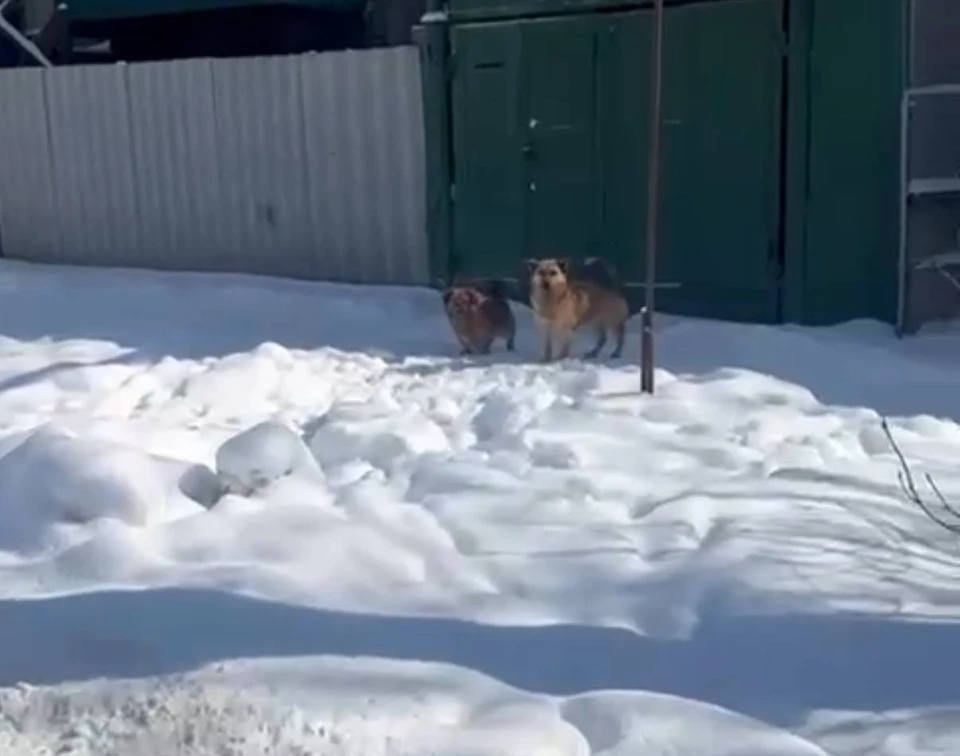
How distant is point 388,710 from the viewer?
3520 mm

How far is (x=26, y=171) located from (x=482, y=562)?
997cm

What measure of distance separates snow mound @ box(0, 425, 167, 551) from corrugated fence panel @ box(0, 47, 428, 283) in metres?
5.62

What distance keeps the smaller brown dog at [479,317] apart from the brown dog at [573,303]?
214 mm

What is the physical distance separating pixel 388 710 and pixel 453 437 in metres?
2.75

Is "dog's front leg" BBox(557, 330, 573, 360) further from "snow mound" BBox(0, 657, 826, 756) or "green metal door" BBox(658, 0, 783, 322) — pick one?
"snow mound" BBox(0, 657, 826, 756)

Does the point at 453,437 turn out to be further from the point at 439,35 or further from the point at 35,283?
the point at 35,283

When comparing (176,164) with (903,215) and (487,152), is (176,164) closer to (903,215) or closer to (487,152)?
(487,152)

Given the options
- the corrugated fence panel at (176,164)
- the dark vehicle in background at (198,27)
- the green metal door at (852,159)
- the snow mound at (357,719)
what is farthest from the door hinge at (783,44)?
the dark vehicle in background at (198,27)

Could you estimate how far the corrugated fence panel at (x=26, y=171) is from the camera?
13344 millimetres

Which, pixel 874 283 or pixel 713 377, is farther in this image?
pixel 874 283

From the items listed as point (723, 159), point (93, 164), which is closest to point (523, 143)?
point (723, 159)

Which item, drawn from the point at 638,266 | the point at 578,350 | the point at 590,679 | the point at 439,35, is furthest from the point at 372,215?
the point at 590,679

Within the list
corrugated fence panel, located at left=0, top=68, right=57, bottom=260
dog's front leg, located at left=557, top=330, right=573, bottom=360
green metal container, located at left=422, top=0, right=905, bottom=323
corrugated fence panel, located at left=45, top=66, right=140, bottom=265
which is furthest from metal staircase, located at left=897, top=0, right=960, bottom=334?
corrugated fence panel, located at left=0, top=68, right=57, bottom=260

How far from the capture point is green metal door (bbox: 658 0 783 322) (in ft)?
28.1
